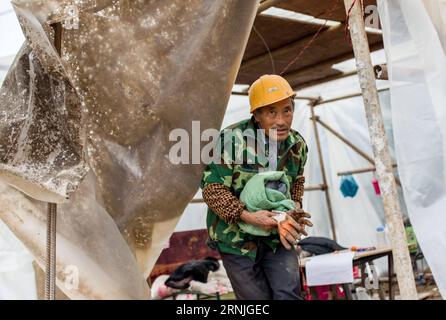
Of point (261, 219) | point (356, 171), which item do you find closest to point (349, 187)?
point (356, 171)

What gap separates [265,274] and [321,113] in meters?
5.35

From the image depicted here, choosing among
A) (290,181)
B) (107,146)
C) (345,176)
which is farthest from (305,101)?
(107,146)

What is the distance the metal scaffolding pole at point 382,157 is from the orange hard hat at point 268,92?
0.43 metres

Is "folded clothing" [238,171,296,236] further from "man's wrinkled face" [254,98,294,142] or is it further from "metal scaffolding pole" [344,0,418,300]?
"metal scaffolding pole" [344,0,418,300]

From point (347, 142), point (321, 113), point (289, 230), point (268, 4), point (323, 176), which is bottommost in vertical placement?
point (289, 230)

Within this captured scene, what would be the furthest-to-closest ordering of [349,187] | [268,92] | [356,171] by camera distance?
[349,187] < [356,171] < [268,92]

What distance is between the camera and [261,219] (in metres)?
2.36

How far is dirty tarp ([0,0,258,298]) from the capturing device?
6.48ft

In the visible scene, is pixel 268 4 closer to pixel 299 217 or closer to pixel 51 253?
pixel 299 217

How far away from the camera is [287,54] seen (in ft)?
15.1

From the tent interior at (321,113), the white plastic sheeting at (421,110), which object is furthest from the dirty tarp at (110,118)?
the tent interior at (321,113)

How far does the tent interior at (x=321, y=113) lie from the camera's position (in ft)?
13.9

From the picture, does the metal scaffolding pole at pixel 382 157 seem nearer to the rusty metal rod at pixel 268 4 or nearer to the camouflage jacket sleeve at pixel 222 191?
the camouflage jacket sleeve at pixel 222 191
